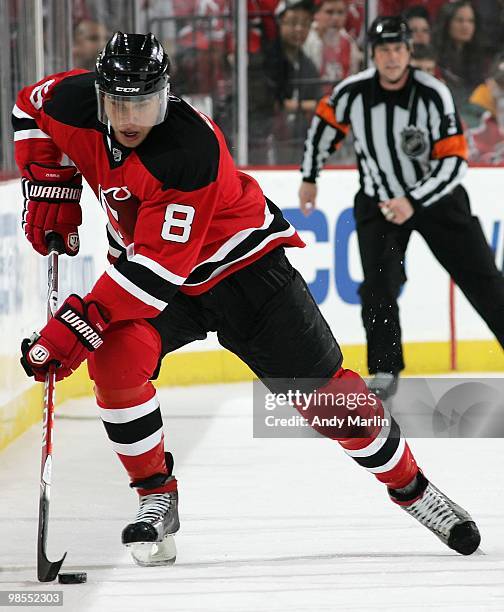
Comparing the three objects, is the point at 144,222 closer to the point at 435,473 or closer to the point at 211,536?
the point at 211,536

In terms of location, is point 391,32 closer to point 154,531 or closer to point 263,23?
point 263,23

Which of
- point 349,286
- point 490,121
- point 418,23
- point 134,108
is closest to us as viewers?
point 134,108

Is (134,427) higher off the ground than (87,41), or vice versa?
(87,41)

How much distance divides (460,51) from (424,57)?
0.20m

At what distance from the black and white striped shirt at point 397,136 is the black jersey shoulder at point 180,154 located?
206 cm

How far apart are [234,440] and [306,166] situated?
1.14 meters

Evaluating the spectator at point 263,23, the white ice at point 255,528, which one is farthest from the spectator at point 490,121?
the white ice at point 255,528

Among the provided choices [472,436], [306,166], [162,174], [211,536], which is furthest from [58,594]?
[306,166]

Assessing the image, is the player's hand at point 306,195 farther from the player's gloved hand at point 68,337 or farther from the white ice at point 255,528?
the player's gloved hand at point 68,337

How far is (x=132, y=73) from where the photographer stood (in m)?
2.29

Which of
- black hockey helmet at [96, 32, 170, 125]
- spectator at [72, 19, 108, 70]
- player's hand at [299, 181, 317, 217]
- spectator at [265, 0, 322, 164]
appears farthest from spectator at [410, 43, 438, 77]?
black hockey helmet at [96, 32, 170, 125]

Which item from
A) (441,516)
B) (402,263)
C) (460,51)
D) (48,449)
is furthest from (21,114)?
(460,51)

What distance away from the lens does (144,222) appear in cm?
232

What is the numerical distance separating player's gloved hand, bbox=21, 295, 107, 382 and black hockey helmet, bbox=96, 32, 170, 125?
0.35m
